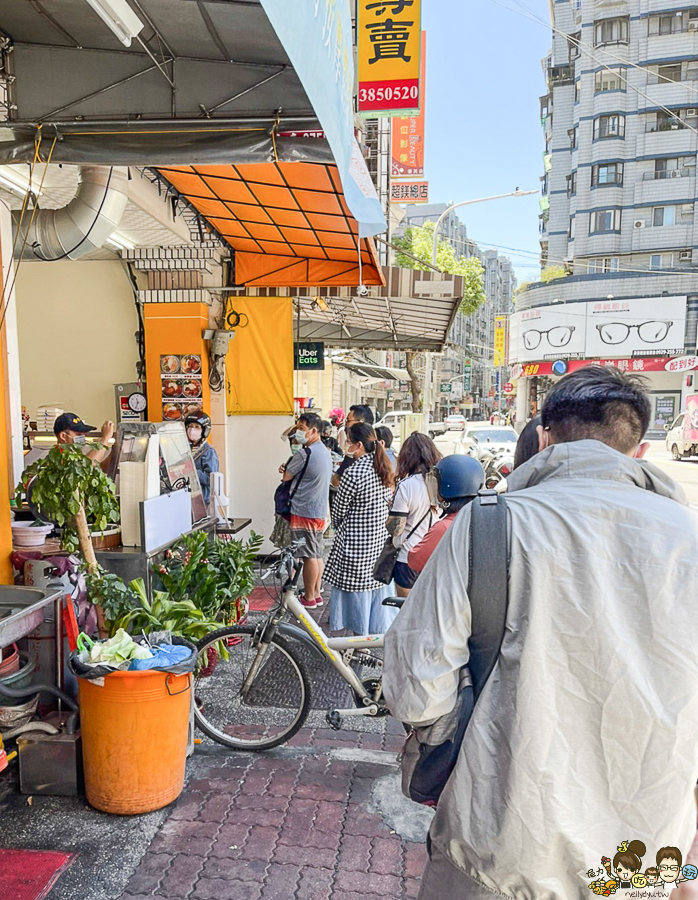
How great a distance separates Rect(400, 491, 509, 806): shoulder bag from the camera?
4.55ft

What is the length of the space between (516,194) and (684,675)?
2402cm

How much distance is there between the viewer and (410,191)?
87.8ft

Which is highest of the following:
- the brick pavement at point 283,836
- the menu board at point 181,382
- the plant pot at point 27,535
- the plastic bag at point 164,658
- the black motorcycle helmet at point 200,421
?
the menu board at point 181,382

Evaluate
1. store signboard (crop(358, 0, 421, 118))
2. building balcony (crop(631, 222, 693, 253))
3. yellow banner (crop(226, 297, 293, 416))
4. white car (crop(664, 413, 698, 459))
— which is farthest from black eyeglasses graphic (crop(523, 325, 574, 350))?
store signboard (crop(358, 0, 421, 118))

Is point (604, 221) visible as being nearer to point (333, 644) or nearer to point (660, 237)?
point (660, 237)

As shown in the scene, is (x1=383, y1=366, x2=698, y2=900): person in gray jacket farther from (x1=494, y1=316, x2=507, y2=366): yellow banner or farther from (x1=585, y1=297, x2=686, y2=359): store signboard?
(x1=494, y1=316, x2=507, y2=366): yellow banner

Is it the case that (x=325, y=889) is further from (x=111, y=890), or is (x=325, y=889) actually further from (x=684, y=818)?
(x=684, y=818)

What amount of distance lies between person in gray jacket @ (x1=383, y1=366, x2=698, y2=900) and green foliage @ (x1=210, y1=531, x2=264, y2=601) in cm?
314

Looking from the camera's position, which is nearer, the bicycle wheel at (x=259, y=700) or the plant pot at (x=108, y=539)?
the bicycle wheel at (x=259, y=700)

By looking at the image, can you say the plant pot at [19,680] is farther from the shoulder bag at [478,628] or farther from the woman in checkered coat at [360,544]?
the shoulder bag at [478,628]

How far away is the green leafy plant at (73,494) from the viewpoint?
347cm

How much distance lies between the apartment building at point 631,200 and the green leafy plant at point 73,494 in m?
35.8

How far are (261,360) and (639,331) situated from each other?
3371 cm

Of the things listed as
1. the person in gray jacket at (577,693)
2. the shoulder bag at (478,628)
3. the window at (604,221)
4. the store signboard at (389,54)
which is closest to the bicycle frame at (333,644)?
the shoulder bag at (478,628)
